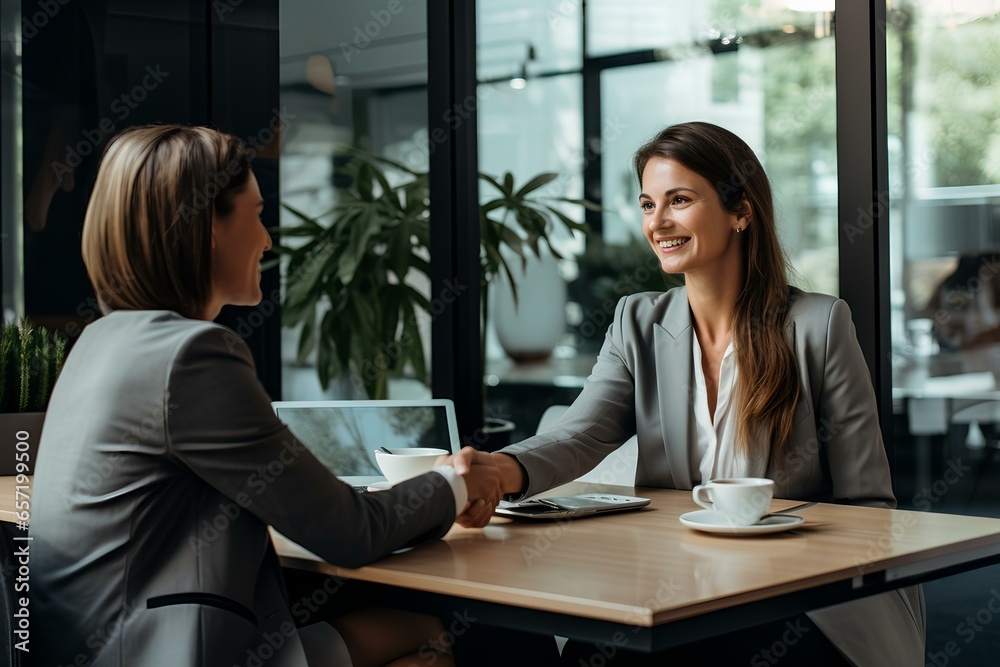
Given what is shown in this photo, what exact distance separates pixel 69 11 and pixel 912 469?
3298mm

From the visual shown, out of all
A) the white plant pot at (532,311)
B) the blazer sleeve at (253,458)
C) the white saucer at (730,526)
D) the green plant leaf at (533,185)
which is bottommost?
the white saucer at (730,526)

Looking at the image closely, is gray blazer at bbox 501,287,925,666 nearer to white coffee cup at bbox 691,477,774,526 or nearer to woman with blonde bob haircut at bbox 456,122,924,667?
woman with blonde bob haircut at bbox 456,122,924,667

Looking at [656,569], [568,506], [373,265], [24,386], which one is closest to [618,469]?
[568,506]

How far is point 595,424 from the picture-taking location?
248 cm

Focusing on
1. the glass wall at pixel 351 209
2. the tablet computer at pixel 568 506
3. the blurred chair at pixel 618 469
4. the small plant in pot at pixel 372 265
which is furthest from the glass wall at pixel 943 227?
the glass wall at pixel 351 209

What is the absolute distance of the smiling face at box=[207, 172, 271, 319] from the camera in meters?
1.67

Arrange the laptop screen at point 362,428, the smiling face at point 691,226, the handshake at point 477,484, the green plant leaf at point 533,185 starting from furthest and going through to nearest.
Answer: the green plant leaf at point 533,185, the laptop screen at point 362,428, the smiling face at point 691,226, the handshake at point 477,484

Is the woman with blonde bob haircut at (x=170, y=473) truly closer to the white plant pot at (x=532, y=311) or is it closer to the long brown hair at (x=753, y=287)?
the long brown hair at (x=753, y=287)

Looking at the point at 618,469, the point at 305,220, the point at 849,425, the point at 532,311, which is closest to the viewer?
the point at 849,425

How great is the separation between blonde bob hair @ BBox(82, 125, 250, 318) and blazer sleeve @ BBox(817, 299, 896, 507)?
132 centimetres

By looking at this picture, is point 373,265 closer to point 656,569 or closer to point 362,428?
point 362,428

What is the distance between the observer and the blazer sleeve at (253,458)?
1.48 m

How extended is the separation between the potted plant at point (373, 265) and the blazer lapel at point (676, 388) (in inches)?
65.0

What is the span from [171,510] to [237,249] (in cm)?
42
